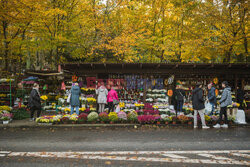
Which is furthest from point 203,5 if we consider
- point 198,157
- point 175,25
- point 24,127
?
point 24,127

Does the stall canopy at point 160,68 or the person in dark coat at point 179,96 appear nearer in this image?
the stall canopy at point 160,68

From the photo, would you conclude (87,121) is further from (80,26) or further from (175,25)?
(175,25)

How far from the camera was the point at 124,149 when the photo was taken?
632 cm

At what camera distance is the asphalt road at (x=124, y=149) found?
17.0ft

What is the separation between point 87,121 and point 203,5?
15283mm

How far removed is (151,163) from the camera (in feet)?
16.6

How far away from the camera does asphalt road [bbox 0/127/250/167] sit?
5168 mm

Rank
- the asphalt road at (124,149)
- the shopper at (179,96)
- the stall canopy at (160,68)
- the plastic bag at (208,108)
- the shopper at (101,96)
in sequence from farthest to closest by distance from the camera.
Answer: the shopper at (179,96)
the stall canopy at (160,68)
the plastic bag at (208,108)
the shopper at (101,96)
the asphalt road at (124,149)

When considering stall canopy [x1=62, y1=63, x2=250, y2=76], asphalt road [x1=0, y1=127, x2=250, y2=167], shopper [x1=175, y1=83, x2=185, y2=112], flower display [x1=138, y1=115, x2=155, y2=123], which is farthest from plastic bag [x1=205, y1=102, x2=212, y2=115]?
flower display [x1=138, y1=115, x2=155, y2=123]

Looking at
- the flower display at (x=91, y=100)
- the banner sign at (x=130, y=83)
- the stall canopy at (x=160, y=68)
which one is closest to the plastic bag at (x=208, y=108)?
the stall canopy at (x=160, y=68)

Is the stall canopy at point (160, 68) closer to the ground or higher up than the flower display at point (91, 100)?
higher up

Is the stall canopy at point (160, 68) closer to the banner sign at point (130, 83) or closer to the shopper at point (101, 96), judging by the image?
the banner sign at point (130, 83)

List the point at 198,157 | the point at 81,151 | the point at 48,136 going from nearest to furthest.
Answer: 1. the point at 198,157
2. the point at 81,151
3. the point at 48,136

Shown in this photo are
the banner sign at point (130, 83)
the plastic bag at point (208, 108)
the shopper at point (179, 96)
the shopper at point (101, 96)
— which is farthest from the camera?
the banner sign at point (130, 83)
